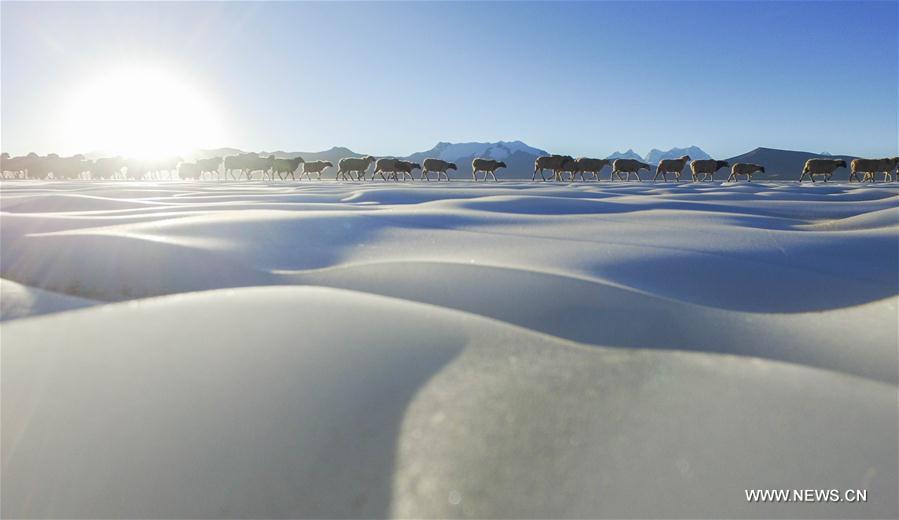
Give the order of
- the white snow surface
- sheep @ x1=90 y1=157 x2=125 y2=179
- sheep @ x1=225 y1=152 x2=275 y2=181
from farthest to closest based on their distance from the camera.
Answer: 1. sheep @ x1=90 y1=157 x2=125 y2=179
2. sheep @ x1=225 y1=152 x2=275 y2=181
3. the white snow surface

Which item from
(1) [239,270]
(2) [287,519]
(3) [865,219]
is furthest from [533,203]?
(2) [287,519]

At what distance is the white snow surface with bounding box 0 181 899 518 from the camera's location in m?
0.58

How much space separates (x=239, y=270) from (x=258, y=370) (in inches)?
34.7

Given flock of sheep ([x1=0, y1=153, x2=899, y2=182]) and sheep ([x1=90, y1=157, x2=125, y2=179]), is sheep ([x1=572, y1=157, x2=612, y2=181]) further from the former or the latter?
sheep ([x1=90, y1=157, x2=125, y2=179])

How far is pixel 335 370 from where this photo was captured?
0.82m

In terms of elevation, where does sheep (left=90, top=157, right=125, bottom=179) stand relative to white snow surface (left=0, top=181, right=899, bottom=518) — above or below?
above

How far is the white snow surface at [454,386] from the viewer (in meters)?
0.58

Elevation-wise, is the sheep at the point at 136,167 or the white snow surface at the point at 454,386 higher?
the sheep at the point at 136,167

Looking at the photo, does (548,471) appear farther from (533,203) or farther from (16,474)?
(533,203)

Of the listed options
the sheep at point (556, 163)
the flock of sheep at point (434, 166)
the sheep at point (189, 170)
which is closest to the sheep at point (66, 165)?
the flock of sheep at point (434, 166)

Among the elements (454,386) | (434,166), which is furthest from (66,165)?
(454,386)

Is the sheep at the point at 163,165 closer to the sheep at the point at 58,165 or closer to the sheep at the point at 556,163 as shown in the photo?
the sheep at the point at 58,165

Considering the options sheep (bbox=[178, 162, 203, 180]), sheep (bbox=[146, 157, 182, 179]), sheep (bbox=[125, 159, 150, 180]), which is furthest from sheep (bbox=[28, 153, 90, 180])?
sheep (bbox=[178, 162, 203, 180])

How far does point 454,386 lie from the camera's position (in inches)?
30.9
